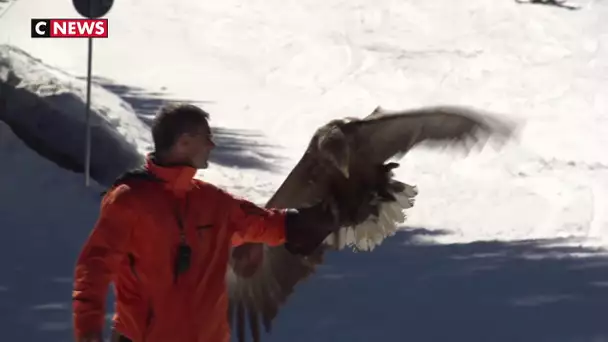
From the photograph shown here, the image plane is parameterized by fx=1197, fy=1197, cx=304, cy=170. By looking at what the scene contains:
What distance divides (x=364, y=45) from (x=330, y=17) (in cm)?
61

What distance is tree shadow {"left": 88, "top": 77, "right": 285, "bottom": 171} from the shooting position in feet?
31.6

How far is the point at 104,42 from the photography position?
1172cm

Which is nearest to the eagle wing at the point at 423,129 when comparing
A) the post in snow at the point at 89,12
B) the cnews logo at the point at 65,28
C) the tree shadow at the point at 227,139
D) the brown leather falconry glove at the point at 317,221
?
the brown leather falconry glove at the point at 317,221

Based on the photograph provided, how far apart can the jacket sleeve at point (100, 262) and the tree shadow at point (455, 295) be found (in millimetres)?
3198

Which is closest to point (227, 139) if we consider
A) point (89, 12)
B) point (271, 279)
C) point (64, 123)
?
point (89, 12)

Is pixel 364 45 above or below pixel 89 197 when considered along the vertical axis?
above

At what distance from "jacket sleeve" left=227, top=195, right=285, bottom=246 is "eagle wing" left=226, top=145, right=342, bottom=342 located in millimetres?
151

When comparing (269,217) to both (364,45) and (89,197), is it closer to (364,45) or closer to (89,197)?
(89,197)

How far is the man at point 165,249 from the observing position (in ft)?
8.86

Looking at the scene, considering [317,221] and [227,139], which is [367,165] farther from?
[227,139]

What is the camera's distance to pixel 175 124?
2.81 meters

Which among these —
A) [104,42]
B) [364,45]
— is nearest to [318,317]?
[104,42]

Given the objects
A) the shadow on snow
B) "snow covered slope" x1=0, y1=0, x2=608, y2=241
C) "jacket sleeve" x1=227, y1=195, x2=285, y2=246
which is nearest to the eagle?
"jacket sleeve" x1=227, y1=195, x2=285, y2=246

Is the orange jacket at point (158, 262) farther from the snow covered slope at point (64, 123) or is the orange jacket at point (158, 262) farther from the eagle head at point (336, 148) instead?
the snow covered slope at point (64, 123)
